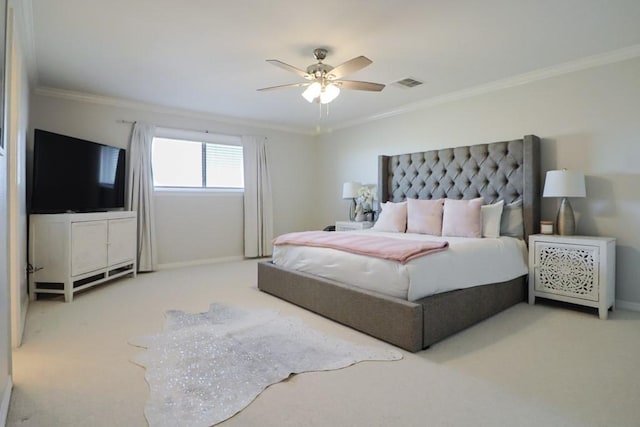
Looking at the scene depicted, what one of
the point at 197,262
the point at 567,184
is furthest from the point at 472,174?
the point at 197,262

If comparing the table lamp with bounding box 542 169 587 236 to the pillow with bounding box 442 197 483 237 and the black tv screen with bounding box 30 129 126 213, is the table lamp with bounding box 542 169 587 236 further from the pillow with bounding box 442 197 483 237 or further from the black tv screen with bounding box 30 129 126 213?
the black tv screen with bounding box 30 129 126 213

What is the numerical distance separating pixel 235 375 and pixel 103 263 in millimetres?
2856

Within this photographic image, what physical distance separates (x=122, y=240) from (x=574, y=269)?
16.4ft

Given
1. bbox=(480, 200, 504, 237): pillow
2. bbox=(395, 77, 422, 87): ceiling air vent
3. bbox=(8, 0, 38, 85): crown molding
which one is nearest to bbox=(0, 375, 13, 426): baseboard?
bbox=(8, 0, 38, 85): crown molding

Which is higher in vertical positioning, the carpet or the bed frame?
the bed frame

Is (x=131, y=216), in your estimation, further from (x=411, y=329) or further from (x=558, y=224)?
(x=558, y=224)

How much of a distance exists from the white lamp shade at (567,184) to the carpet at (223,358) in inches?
91.4

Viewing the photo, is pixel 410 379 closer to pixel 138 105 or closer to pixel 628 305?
pixel 628 305

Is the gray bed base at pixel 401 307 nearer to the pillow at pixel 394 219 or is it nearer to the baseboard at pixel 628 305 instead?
the baseboard at pixel 628 305

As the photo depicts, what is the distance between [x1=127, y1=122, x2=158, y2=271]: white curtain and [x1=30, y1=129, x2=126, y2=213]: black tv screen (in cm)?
14

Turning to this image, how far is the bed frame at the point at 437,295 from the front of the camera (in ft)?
7.97

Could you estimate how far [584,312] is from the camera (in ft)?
10.5

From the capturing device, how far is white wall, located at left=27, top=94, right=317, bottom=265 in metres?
4.41

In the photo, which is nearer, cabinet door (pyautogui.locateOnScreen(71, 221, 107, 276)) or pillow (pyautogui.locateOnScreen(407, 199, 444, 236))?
cabinet door (pyautogui.locateOnScreen(71, 221, 107, 276))
